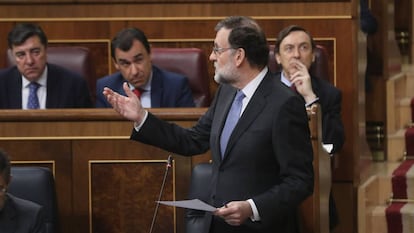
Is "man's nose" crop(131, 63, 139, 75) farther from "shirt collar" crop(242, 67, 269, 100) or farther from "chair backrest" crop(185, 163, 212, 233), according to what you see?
"shirt collar" crop(242, 67, 269, 100)

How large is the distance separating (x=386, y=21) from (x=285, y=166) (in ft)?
6.50

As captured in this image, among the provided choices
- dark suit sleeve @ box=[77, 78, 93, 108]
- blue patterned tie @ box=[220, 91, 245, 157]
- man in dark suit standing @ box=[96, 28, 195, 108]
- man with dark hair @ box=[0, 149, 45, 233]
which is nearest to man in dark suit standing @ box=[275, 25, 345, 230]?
man in dark suit standing @ box=[96, 28, 195, 108]

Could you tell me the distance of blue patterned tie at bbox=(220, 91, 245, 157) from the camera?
267 cm

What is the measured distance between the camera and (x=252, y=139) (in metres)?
2.61

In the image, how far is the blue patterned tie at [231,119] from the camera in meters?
2.67

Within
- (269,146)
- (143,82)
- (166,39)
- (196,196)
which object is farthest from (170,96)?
(269,146)

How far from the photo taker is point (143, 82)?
12.5 feet

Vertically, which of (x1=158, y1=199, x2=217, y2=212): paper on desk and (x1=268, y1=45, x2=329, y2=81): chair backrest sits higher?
(x1=268, y1=45, x2=329, y2=81): chair backrest

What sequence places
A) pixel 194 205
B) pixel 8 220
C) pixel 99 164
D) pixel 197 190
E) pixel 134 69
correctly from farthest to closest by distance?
pixel 134 69 → pixel 99 164 → pixel 197 190 → pixel 8 220 → pixel 194 205

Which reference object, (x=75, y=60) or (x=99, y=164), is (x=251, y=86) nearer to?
(x=99, y=164)

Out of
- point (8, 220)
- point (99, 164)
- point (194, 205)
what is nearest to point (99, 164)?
point (99, 164)

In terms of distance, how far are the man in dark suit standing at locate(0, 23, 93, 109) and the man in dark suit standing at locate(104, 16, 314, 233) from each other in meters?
1.13

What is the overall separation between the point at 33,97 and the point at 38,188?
0.79m

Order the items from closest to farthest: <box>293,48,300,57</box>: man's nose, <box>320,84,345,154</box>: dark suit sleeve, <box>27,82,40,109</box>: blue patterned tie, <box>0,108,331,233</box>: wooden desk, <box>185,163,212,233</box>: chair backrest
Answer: <box>185,163,212,233</box>: chair backrest → <box>0,108,331,233</box>: wooden desk → <box>320,84,345,154</box>: dark suit sleeve → <box>293,48,300,57</box>: man's nose → <box>27,82,40,109</box>: blue patterned tie
